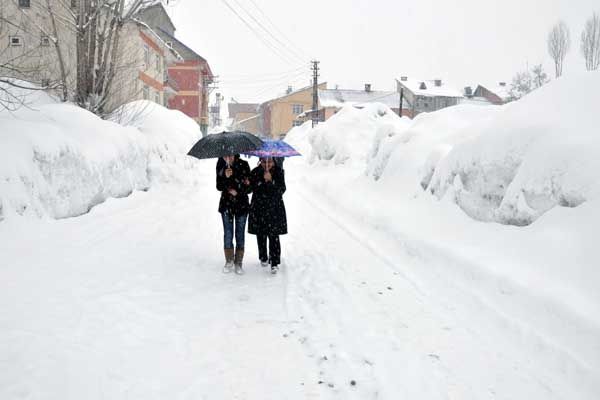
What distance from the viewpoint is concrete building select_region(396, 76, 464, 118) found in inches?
2549

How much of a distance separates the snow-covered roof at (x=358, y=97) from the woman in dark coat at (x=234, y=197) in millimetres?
59107

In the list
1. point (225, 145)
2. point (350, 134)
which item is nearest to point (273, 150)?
point (225, 145)

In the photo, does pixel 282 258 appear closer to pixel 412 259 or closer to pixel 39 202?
pixel 412 259

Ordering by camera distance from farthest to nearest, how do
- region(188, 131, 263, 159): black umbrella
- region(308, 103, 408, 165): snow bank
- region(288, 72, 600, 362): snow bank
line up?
1. region(308, 103, 408, 165): snow bank
2. region(188, 131, 263, 159): black umbrella
3. region(288, 72, 600, 362): snow bank

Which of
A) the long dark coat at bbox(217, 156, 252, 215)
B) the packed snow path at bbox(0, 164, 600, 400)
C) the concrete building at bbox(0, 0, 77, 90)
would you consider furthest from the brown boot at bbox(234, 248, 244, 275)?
the concrete building at bbox(0, 0, 77, 90)

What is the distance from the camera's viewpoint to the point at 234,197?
18.9ft

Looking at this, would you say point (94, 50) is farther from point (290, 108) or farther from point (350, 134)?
point (290, 108)

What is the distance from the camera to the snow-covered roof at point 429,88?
65.2m

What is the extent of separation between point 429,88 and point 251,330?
70.1 m

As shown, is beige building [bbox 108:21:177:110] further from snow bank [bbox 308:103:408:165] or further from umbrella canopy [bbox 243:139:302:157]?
umbrella canopy [bbox 243:139:302:157]

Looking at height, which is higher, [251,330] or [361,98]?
[361,98]

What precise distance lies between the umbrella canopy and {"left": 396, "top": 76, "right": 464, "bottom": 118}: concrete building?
6206 cm

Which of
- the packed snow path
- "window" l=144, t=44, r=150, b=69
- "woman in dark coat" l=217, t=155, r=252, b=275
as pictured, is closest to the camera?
the packed snow path

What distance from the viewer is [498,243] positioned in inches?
223
